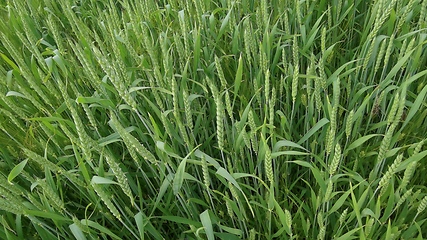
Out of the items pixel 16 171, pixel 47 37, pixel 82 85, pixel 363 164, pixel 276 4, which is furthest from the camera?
pixel 47 37

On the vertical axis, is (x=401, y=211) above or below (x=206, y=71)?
below

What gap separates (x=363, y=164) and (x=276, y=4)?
0.71 meters

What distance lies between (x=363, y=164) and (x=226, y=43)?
24.7 inches

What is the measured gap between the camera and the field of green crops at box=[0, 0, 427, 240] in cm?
80

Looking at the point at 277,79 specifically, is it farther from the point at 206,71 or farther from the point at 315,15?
the point at 315,15

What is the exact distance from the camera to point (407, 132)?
42.5 inches

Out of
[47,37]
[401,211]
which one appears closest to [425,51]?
[401,211]

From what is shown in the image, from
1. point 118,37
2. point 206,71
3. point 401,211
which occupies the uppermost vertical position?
point 118,37

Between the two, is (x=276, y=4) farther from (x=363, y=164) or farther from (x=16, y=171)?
(x=16, y=171)

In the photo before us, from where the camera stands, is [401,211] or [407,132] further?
[407,132]

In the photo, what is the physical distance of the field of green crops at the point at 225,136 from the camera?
0.80 meters

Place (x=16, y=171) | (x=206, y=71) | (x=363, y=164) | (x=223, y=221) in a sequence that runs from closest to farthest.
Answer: (x=16, y=171) → (x=223, y=221) → (x=363, y=164) → (x=206, y=71)

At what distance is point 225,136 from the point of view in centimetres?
110

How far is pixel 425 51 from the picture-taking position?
1.18 metres
